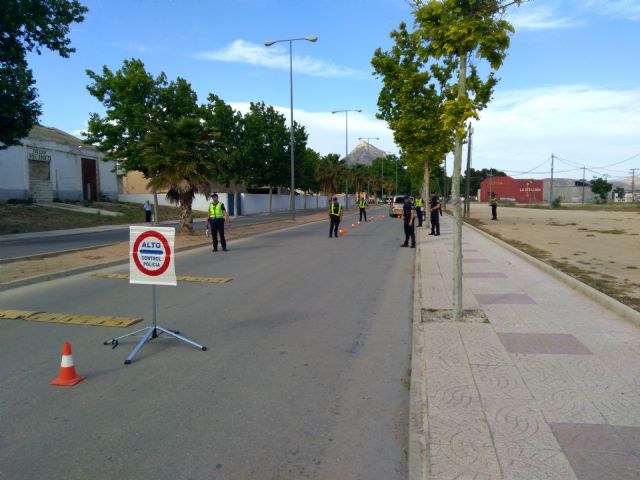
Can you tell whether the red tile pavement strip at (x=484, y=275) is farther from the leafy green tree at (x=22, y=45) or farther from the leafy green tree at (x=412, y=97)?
the leafy green tree at (x=22, y=45)

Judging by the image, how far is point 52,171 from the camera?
131 feet

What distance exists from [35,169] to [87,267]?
105 feet

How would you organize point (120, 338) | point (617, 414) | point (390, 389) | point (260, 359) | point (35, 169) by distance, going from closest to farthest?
point (617, 414) < point (390, 389) < point (260, 359) < point (120, 338) < point (35, 169)

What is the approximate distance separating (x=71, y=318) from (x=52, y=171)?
38.2 metres

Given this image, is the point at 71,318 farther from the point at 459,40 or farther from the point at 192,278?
the point at 459,40

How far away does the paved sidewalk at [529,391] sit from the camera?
121 inches

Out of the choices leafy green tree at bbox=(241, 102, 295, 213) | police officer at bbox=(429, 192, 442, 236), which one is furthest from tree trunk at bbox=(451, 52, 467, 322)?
leafy green tree at bbox=(241, 102, 295, 213)

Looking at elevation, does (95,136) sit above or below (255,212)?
above

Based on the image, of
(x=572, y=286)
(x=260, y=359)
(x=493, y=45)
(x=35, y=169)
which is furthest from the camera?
(x=35, y=169)

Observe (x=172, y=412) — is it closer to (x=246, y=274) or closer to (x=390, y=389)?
(x=390, y=389)

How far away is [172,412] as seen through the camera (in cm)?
399

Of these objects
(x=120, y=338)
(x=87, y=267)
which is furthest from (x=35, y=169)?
(x=120, y=338)

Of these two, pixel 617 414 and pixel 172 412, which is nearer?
pixel 617 414

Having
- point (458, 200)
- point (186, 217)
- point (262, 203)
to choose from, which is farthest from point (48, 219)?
point (458, 200)
